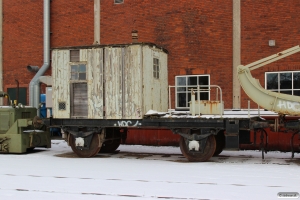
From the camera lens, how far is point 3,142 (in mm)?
14578

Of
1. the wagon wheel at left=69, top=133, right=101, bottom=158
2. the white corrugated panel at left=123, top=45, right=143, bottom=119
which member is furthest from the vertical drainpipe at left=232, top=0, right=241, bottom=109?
the wagon wheel at left=69, top=133, right=101, bottom=158

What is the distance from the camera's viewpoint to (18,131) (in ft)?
48.0

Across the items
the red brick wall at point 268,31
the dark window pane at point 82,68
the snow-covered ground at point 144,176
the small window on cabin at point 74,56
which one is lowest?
the snow-covered ground at point 144,176

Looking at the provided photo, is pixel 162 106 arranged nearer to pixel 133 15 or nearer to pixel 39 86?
pixel 133 15

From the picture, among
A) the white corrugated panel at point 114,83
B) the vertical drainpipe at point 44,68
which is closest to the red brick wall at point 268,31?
the white corrugated panel at point 114,83

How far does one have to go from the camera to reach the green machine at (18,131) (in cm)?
1452

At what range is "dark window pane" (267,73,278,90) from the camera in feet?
53.5

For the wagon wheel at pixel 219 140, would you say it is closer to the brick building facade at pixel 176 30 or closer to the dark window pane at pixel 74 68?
the brick building facade at pixel 176 30

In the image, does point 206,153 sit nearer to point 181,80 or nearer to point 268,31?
point 181,80

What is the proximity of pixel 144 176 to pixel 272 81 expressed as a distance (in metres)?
8.17

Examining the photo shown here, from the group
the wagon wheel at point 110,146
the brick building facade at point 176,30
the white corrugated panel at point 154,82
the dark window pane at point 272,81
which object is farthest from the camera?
the brick building facade at point 176,30

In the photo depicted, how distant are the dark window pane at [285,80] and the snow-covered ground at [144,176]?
278 cm

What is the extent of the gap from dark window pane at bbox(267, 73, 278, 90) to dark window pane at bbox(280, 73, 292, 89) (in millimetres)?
180

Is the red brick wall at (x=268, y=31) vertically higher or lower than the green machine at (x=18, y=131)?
higher
